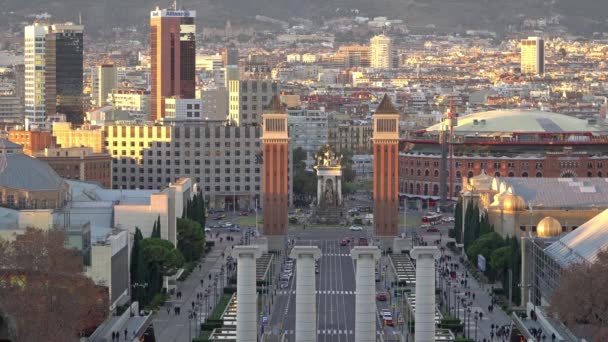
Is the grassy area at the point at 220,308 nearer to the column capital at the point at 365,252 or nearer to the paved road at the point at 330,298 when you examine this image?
the paved road at the point at 330,298

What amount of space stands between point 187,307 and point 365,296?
20.7 m

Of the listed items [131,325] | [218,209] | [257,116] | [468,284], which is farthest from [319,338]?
[257,116]

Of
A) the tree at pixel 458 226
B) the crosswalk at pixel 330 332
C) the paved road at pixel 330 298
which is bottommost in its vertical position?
the crosswalk at pixel 330 332

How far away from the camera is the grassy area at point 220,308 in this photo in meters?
88.7

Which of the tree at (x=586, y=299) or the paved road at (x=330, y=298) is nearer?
the tree at (x=586, y=299)

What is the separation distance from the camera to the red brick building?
122m

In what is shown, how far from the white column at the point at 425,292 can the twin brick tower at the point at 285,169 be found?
159ft

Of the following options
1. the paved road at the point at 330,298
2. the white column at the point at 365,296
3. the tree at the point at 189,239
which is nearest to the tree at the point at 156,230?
the paved road at the point at 330,298

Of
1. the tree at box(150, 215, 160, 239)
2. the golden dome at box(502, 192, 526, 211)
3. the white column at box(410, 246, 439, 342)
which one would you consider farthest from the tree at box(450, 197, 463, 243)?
the white column at box(410, 246, 439, 342)

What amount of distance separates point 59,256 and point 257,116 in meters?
95.8

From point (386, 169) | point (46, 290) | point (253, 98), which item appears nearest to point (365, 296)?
point (46, 290)

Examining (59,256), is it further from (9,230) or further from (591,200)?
(591,200)

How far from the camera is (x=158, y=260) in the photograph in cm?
9694

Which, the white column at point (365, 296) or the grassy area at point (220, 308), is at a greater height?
the white column at point (365, 296)
